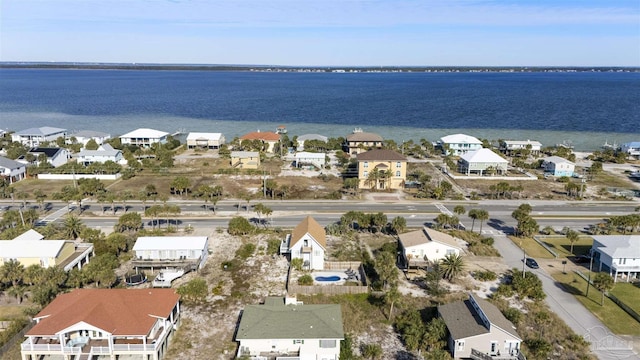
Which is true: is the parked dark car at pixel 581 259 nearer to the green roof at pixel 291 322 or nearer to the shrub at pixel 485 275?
the shrub at pixel 485 275

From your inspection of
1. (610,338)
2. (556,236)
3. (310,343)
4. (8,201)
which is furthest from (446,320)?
(8,201)

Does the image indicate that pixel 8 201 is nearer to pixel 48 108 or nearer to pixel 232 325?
pixel 232 325

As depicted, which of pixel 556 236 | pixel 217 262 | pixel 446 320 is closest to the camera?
pixel 446 320

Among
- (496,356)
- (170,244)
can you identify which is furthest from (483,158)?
(170,244)

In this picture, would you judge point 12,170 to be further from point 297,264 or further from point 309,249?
point 309,249

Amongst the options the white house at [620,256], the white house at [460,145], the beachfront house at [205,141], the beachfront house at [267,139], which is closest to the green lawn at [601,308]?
the white house at [620,256]

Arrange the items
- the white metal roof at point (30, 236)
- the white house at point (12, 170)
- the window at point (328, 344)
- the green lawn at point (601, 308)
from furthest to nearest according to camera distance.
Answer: the white house at point (12, 170), the white metal roof at point (30, 236), the green lawn at point (601, 308), the window at point (328, 344)

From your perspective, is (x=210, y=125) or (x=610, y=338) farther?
(x=210, y=125)

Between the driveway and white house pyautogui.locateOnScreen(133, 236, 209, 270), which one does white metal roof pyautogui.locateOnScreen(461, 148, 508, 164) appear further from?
white house pyautogui.locateOnScreen(133, 236, 209, 270)
